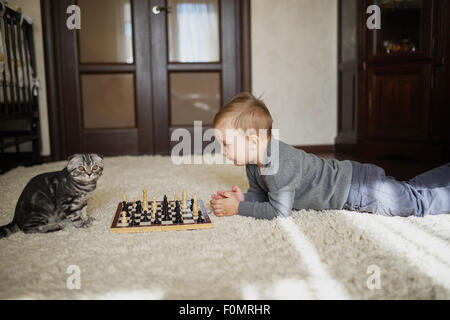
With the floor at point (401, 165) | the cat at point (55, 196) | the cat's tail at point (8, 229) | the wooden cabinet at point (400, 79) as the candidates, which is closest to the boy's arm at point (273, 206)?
the cat at point (55, 196)

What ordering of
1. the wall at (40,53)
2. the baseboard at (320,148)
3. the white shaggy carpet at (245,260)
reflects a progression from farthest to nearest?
the baseboard at (320,148), the wall at (40,53), the white shaggy carpet at (245,260)

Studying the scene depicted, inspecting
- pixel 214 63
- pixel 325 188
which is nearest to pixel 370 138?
pixel 214 63

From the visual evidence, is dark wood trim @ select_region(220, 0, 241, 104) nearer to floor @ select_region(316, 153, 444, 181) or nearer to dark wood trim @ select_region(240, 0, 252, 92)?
dark wood trim @ select_region(240, 0, 252, 92)

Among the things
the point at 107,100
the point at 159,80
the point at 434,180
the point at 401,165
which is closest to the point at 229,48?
the point at 159,80

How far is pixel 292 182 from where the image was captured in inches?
53.3

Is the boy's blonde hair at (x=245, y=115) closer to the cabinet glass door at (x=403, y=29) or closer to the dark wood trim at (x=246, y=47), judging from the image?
the cabinet glass door at (x=403, y=29)

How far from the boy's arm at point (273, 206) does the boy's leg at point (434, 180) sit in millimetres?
505

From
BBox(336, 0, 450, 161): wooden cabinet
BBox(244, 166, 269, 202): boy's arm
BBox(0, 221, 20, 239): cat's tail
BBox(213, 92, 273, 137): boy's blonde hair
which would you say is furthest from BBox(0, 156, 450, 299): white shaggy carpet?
BBox(336, 0, 450, 161): wooden cabinet

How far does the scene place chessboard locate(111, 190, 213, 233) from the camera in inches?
49.8

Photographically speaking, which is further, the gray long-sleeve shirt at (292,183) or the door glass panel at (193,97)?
the door glass panel at (193,97)

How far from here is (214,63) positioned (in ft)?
10.8

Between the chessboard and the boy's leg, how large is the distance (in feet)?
2.59

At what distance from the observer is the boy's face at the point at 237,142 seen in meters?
1.35
